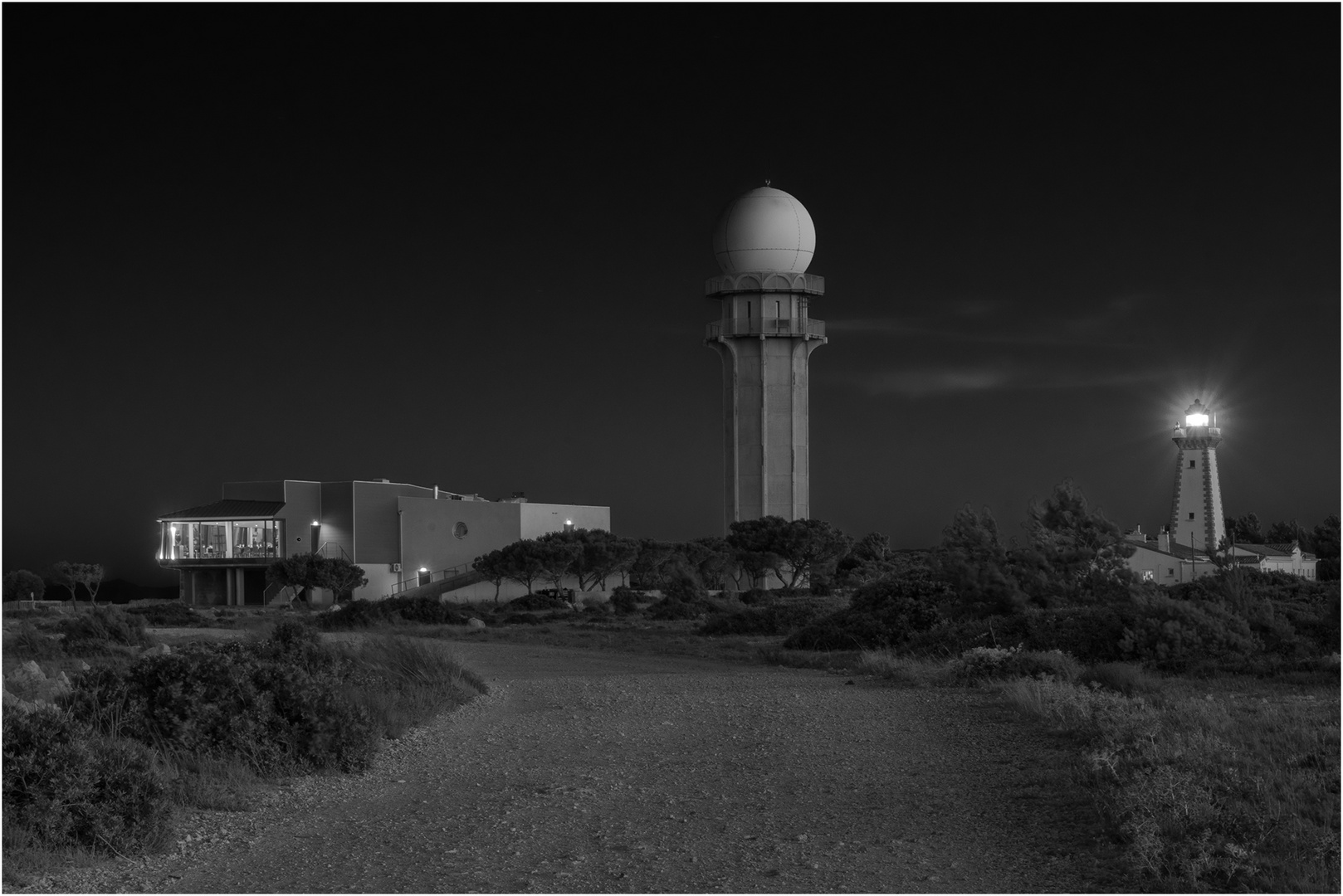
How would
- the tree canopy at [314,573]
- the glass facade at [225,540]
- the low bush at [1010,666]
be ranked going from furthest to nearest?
the glass facade at [225,540] → the tree canopy at [314,573] → the low bush at [1010,666]

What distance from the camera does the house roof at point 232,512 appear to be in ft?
153

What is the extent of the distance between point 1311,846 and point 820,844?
241 cm

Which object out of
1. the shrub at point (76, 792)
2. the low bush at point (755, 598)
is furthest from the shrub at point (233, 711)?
the low bush at point (755, 598)

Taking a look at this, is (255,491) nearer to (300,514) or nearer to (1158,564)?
(300,514)

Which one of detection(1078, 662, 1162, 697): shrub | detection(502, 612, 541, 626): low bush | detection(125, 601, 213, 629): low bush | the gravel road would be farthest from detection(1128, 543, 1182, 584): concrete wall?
the gravel road

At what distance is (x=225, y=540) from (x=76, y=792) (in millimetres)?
42621

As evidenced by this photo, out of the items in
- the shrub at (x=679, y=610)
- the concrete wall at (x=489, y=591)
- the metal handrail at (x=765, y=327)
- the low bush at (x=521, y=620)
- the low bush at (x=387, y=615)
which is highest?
the metal handrail at (x=765, y=327)

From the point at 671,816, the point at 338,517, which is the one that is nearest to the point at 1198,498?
the point at 338,517

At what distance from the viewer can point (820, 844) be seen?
6.46m

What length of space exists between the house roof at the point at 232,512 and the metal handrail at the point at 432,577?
536 cm

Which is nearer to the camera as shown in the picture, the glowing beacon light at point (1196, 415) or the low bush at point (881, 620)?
the low bush at point (881, 620)

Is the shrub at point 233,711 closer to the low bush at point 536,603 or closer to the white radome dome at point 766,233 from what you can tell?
the low bush at point 536,603

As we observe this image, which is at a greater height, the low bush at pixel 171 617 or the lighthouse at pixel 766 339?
the lighthouse at pixel 766 339

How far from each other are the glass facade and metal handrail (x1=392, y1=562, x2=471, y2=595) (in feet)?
14.8
